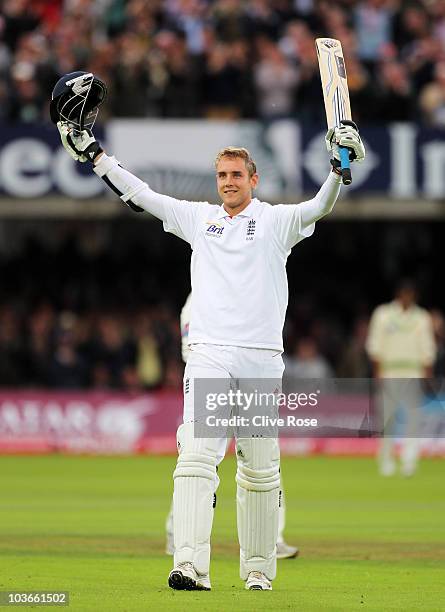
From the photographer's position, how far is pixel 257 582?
26.6ft

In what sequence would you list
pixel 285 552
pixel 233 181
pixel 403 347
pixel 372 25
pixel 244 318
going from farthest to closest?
pixel 372 25 < pixel 403 347 < pixel 285 552 < pixel 233 181 < pixel 244 318

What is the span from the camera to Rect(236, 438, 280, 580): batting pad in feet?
26.5

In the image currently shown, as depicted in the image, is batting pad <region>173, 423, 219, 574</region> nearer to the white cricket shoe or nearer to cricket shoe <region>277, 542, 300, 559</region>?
the white cricket shoe

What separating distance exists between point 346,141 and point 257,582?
2.45 metres

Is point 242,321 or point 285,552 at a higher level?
point 242,321

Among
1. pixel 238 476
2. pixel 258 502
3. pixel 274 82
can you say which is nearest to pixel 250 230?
pixel 238 476

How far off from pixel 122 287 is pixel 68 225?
174 cm

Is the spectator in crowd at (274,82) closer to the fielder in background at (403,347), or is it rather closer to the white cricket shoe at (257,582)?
the fielder in background at (403,347)

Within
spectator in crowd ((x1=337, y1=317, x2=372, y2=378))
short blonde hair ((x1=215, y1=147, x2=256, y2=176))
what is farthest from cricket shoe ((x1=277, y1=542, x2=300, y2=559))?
spectator in crowd ((x1=337, y1=317, x2=372, y2=378))

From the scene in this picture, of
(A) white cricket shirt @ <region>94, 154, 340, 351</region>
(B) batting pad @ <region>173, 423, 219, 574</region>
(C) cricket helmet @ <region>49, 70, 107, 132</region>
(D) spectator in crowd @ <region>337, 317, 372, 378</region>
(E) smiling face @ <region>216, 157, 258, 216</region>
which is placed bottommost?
(B) batting pad @ <region>173, 423, 219, 574</region>

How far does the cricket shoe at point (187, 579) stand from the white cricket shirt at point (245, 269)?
1.22 m

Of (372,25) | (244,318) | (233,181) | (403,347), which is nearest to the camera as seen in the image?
(244,318)

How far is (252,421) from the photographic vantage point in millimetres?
8031

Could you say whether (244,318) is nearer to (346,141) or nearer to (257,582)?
(346,141)
